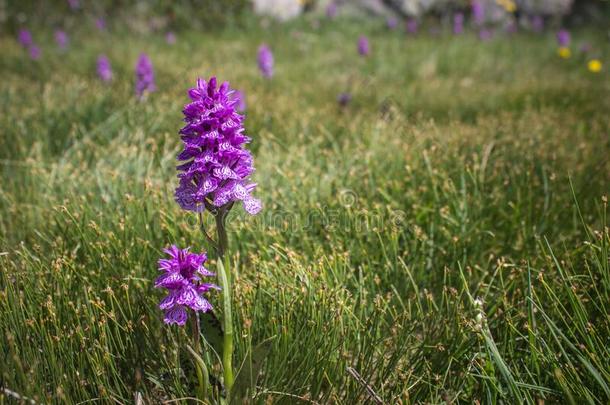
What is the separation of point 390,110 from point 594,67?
155 inches

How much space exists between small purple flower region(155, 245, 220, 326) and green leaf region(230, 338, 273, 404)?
6.9 inches

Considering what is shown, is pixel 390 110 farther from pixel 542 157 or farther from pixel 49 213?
pixel 49 213

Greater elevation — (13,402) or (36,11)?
(36,11)

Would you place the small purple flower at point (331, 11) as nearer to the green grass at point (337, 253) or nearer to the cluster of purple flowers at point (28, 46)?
the cluster of purple flowers at point (28, 46)

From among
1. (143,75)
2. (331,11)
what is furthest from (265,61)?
(331,11)

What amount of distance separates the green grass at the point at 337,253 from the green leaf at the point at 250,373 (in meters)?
0.12

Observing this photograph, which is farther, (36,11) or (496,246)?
(36,11)

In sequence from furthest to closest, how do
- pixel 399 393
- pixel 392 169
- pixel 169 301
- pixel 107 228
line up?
pixel 392 169, pixel 107 228, pixel 399 393, pixel 169 301

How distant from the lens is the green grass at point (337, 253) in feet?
5.36

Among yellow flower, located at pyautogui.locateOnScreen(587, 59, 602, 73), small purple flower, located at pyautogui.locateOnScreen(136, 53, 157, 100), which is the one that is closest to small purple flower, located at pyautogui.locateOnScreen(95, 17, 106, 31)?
small purple flower, located at pyautogui.locateOnScreen(136, 53, 157, 100)

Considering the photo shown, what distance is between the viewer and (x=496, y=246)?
98.3 inches

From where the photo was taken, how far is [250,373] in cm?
144

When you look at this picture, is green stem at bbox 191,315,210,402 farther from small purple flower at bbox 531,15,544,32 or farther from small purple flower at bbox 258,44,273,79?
small purple flower at bbox 531,15,544,32

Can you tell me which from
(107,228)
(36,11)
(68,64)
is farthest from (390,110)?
(36,11)
